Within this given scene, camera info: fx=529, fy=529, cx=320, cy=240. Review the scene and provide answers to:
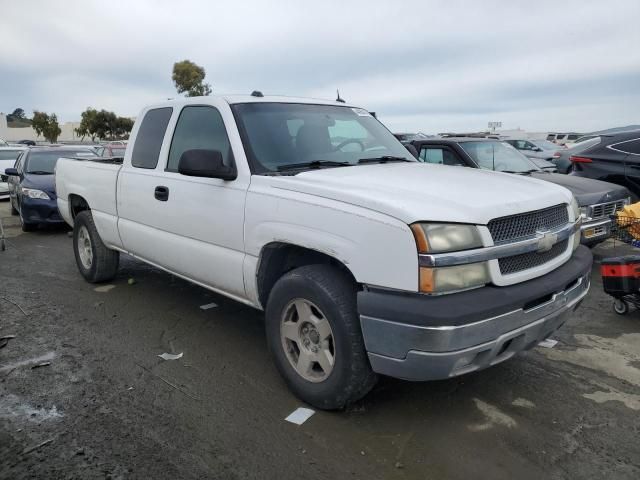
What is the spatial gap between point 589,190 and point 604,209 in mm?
301

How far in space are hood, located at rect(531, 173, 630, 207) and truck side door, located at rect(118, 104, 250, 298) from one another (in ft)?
15.1

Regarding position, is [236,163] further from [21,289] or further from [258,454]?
[21,289]

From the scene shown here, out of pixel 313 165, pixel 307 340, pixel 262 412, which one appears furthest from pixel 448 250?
pixel 262 412

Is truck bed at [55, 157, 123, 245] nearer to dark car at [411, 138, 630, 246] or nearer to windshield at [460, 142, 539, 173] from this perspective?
dark car at [411, 138, 630, 246]

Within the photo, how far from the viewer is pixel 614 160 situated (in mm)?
7953

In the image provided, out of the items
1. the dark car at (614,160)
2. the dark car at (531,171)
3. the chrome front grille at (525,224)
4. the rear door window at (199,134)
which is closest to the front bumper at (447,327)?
the chrome front grille at (525,224)

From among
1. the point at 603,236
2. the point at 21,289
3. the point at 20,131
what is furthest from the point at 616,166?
the point at 20,131

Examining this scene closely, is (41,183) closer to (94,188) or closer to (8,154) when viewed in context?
(94,188)

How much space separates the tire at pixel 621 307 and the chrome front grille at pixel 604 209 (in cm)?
180

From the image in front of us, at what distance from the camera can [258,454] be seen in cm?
284

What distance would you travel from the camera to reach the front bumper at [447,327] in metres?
2.56

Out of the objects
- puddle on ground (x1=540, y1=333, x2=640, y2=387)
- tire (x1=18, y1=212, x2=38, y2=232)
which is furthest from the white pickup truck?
tire (x1=18, y1=212, x2=38, y2=232)

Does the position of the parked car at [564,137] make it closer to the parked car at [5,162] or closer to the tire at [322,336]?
the parked car at [5,162]

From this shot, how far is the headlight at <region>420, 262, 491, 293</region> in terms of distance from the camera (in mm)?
2576
